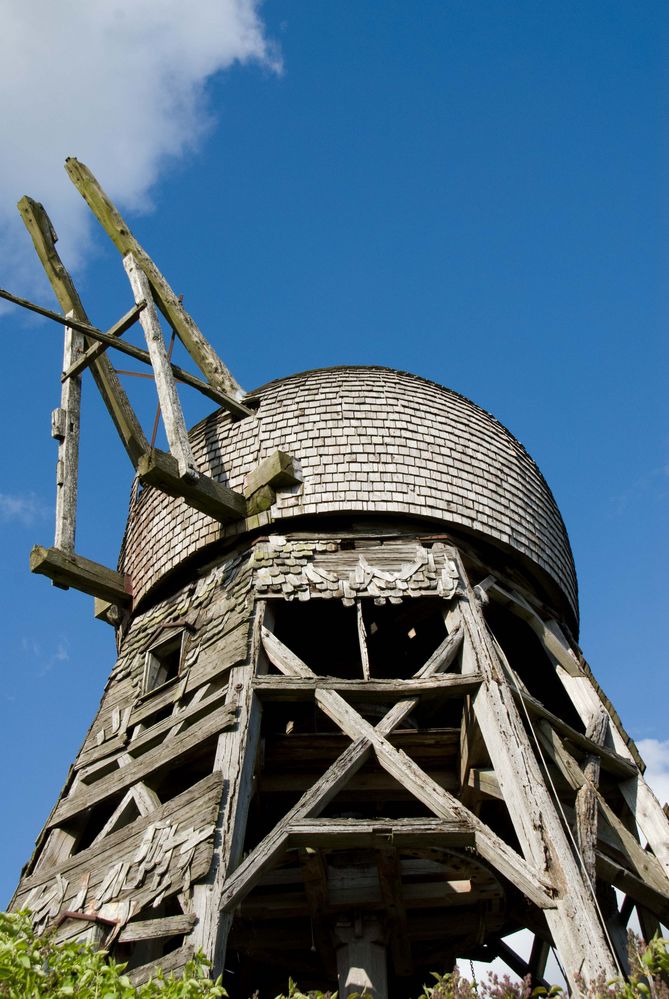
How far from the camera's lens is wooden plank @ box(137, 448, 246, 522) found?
954 cm

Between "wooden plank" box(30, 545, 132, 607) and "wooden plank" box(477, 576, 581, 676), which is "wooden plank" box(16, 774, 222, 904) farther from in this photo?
"wooden plank" box(477, 576, 581, 676)

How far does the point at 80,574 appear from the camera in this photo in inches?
419

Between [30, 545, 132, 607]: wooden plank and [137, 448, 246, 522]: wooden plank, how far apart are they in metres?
1.37

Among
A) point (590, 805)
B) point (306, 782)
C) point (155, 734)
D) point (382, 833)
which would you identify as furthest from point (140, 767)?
point (590, 805)

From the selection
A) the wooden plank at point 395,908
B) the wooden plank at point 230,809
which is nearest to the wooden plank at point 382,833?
the wooden plank at point 230,809

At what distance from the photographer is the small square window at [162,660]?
391 inches

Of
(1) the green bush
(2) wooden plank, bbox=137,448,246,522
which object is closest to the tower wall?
(2) wooden plank, bbox=137,448,246,522

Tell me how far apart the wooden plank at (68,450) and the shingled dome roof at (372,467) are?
0.94 m

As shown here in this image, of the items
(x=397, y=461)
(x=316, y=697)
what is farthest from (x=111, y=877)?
(x=397, y=461)

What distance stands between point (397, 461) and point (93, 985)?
7065 mm

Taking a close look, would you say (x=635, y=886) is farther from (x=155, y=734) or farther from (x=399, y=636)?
(x=155, y=734)

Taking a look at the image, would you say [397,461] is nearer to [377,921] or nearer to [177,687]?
[177,687]

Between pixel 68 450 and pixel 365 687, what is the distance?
4.99 metres

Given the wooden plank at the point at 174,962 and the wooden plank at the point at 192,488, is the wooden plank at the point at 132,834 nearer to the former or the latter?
the wooden plank at the point at 174,962
